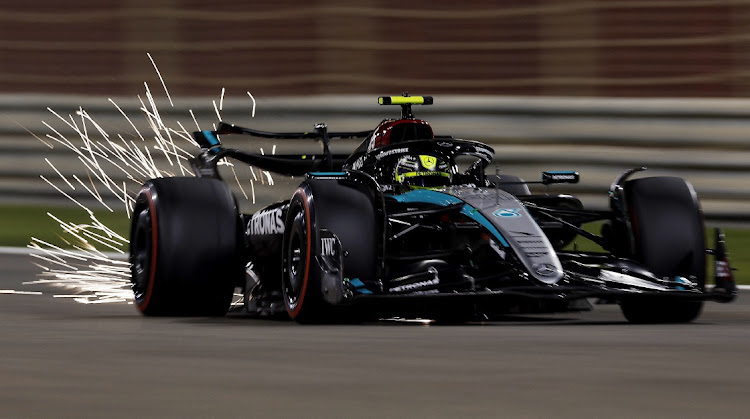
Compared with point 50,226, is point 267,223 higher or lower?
higher

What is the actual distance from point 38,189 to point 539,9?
5.14m

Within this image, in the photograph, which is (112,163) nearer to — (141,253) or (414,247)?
(141,253)

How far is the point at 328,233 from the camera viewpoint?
424 inches

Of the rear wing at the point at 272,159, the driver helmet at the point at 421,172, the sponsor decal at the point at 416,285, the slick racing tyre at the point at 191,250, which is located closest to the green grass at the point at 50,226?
the rear wing at the point at 272,159

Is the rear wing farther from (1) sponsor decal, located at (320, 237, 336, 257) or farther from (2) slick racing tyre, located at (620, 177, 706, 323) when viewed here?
(1) sponsor decal, located at (320, 237, 336, 257)

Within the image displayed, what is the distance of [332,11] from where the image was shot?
725 inches

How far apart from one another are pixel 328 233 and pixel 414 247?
1188 mm

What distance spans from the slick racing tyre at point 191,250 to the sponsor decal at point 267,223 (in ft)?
0.66

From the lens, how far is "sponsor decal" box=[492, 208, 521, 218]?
11.2m

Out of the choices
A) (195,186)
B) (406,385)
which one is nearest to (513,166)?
(195,186)

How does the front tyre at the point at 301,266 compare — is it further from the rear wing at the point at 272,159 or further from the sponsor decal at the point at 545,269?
the rear wing at the point at 272,159

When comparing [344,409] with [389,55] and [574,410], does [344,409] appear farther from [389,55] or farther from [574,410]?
[389,55]

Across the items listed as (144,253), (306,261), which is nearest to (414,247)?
(306,261)

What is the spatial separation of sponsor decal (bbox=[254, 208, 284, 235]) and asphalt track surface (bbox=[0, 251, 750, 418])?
0.66m
